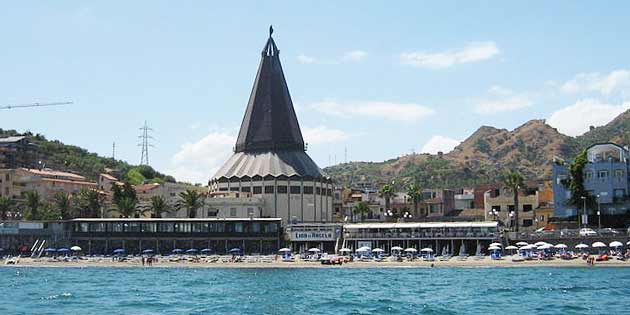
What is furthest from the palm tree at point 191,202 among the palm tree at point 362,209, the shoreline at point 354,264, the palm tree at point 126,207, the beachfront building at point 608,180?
the beachfront building at point 608,180

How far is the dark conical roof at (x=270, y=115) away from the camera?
5330 inches

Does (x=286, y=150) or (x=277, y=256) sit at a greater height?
(x=286, y=150)

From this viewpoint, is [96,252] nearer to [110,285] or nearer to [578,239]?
[110,285]

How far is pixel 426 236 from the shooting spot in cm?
10525

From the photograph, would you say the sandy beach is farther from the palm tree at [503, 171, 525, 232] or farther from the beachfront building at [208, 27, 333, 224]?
the beachfront building at [208, 27, 333, 224]

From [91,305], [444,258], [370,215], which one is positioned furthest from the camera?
[370,215]

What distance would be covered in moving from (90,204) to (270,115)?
100ft

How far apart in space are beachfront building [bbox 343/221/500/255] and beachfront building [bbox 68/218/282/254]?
10.4m

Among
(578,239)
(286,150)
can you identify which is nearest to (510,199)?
(578,239)

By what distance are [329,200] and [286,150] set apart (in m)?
10.1

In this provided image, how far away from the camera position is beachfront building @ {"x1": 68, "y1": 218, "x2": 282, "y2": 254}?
110500mm

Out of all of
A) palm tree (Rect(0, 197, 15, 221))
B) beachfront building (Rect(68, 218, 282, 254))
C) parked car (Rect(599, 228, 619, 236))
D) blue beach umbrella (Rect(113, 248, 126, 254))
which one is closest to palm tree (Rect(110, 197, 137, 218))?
beachfront building (Rect(68, 218, 282, 254))

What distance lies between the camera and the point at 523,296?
198 ft

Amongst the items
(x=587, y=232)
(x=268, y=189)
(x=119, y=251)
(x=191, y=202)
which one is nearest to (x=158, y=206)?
(x=191, y=202)
